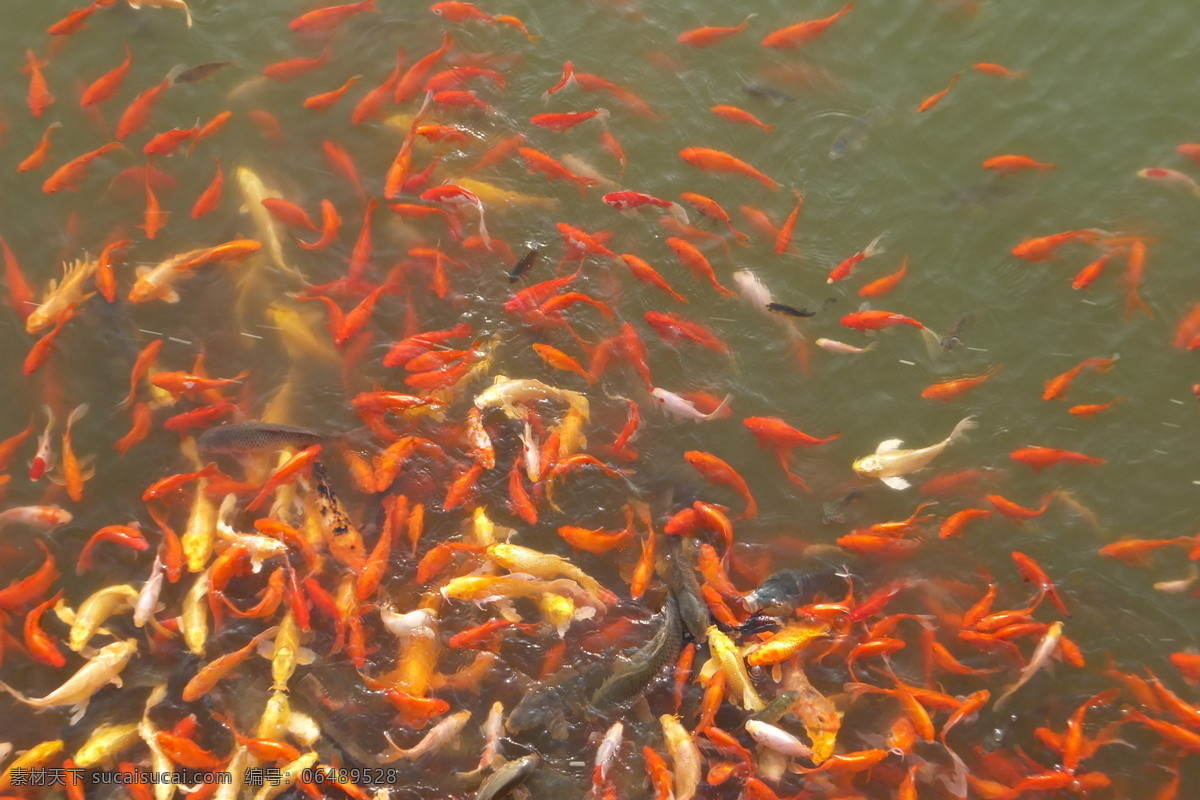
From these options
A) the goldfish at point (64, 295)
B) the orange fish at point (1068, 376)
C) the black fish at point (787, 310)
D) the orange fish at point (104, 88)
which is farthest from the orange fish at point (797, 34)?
the goldfish at point (64, 295)

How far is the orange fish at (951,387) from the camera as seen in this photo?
5.27 metres

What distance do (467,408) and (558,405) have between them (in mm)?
552

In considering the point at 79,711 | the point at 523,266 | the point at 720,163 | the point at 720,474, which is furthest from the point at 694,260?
the point at 79,711

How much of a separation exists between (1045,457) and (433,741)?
150 inches

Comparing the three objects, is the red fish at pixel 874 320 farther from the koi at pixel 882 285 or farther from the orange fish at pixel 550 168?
the orange fish at pixel 550 168

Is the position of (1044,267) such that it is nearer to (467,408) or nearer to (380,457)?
(467,408)

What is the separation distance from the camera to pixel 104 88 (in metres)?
5.89

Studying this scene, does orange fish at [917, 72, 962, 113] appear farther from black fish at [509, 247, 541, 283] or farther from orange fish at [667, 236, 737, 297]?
black fish at [509, 247, 541, 283]

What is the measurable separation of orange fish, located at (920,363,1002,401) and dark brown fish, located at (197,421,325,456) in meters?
3.73

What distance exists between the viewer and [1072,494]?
5148 millimetres

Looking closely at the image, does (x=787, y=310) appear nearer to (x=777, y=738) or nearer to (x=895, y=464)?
(x=895, y=464)

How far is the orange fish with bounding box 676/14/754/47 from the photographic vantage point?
6.08 m

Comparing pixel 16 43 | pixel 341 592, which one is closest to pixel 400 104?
pixel 16 43

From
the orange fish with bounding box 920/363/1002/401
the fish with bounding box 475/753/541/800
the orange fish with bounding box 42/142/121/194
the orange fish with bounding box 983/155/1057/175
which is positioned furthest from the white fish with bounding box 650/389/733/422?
the orange fish with bounding box 42/142/121/194
